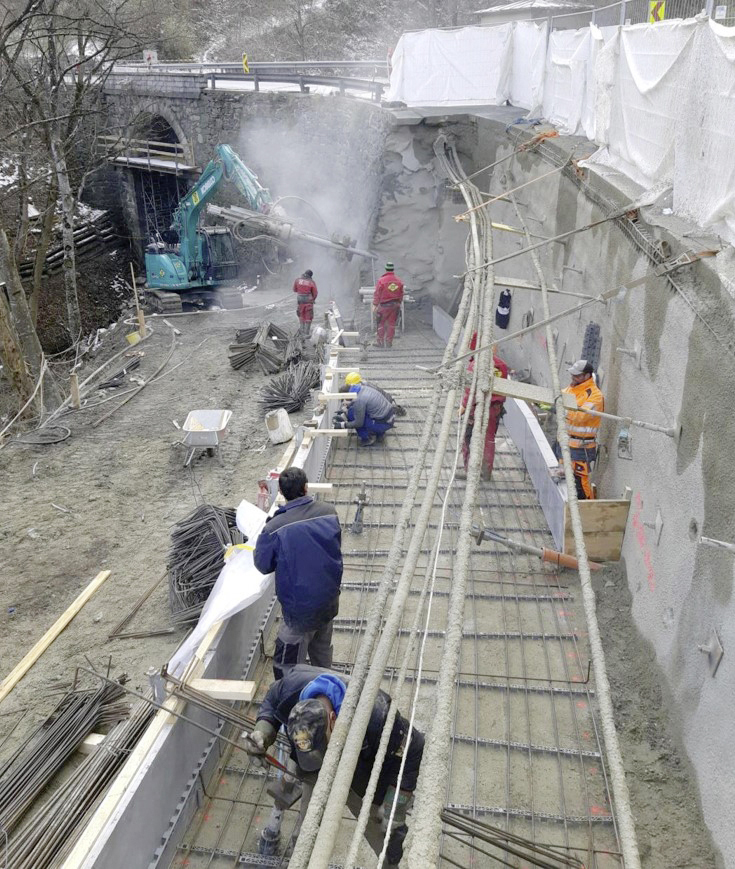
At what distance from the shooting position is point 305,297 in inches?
567

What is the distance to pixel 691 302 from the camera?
5090 millimetres

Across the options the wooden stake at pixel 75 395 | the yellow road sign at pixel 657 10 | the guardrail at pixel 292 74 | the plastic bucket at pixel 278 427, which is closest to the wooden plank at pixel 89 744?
the plastic bucket at pixel 278 427

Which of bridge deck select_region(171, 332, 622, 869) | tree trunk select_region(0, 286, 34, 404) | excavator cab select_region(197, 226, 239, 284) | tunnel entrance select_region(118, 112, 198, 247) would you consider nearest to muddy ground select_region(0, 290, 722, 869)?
bridge deck select_region(171, 332, 622, 869)

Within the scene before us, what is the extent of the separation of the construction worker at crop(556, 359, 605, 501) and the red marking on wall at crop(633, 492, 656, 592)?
65 cm

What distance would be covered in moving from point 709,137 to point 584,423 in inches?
102

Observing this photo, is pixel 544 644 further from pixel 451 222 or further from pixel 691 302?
pixel 451 222

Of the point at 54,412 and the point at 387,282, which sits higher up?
the point at 387,282

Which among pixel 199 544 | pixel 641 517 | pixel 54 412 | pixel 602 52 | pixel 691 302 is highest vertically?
pixel 602 52

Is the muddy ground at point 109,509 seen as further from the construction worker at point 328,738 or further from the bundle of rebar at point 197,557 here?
the construction worker at point 328,738

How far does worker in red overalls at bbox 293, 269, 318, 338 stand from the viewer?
14.3 metres

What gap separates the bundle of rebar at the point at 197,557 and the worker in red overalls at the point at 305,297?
280 inches

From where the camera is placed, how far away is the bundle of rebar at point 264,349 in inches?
549

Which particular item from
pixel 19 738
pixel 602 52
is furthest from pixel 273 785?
pixel 602 52

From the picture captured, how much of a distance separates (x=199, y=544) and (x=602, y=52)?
280 inches
